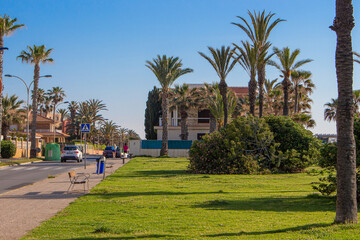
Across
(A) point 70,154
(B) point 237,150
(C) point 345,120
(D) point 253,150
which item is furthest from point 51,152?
(C) point 345,120

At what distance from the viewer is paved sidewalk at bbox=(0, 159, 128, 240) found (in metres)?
8.62

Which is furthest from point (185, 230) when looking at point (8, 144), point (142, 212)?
point (8, 144)

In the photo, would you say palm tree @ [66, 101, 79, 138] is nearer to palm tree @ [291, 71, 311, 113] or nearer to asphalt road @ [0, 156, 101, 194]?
palm tree @ [291, 71, 311, 113]

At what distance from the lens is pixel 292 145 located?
26.2 meters

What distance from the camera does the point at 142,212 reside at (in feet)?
34.0

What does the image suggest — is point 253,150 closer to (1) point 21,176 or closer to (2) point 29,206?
(1) point 21,176

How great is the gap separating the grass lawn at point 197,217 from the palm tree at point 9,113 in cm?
5328

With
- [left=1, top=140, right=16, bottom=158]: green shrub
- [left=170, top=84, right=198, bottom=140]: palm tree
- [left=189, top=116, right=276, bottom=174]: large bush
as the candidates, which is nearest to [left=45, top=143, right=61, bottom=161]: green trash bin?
[left=1, top=140, right=16, bottom=158]: green shrub

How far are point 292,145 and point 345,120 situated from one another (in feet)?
60.2

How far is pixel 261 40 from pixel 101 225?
90.1 feet

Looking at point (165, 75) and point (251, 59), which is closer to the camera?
point (251, 59)

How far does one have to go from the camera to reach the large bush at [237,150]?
952 inches

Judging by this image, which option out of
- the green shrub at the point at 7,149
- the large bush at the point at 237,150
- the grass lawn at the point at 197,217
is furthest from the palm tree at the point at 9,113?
the grass lawn at the point at 197,217

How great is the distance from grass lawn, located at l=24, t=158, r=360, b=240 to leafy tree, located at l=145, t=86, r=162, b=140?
204ft
